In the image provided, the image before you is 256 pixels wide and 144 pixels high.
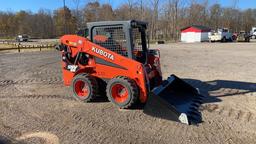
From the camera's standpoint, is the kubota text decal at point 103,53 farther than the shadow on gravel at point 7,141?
Yes

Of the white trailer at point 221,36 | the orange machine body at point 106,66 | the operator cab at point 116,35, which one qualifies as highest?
the white trailer at point 221,36

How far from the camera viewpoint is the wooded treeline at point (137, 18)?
5825cm

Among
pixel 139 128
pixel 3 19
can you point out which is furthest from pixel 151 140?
pixel 3 19

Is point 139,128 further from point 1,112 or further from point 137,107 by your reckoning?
point 1,112

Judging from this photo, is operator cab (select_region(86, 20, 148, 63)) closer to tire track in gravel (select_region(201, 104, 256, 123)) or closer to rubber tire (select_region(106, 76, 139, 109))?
rubber tire (select_region(106, 76, 139, 109))

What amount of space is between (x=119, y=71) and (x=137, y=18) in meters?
53.9

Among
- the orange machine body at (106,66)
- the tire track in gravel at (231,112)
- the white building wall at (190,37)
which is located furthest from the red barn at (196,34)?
the tire track in gravel at (231,112)

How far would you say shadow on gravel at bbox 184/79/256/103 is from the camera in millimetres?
7916

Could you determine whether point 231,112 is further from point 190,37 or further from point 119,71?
point 190,37

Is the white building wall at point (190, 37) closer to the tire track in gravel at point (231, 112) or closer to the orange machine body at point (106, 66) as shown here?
the orange machine body at point (106, 66)

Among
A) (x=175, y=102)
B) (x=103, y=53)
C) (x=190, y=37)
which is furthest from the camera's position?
(x=190, y=37)

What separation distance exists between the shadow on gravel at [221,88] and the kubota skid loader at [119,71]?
1.70 feet

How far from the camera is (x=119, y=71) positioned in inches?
268

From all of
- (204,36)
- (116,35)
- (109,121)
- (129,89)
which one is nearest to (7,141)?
(109,121)
